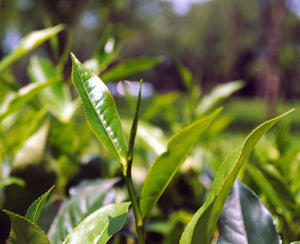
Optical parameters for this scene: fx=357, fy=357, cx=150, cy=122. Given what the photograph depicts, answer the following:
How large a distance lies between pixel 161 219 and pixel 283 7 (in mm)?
11510

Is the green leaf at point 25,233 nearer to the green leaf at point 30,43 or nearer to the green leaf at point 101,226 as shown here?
the green leaf at point 101,226

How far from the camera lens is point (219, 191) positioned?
1.09 ft

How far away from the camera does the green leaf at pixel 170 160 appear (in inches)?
13.8

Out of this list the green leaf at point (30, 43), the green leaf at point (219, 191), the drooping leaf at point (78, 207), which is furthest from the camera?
the green leaf at point (30, 43)

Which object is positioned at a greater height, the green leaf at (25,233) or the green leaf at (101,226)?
the green leaf at (25,233)

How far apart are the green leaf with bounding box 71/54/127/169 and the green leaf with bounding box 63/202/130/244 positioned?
0.05m

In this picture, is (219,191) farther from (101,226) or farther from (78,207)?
(78,207)

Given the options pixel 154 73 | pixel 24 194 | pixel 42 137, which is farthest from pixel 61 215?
pixel 154 73

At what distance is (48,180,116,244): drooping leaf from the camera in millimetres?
474

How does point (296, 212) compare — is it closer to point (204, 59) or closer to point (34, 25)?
point (34, 25)

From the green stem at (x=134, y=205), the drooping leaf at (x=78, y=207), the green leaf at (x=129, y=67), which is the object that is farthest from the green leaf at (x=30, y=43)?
the green stem at (x=134, y=205)

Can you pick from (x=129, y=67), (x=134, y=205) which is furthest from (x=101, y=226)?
(x=129, y=67)

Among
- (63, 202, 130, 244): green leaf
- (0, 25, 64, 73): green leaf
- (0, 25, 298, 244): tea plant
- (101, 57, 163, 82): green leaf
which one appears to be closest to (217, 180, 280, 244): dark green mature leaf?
(0, 25, 298, 244): tea plant

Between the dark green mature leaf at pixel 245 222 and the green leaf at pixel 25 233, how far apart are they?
19 cm
